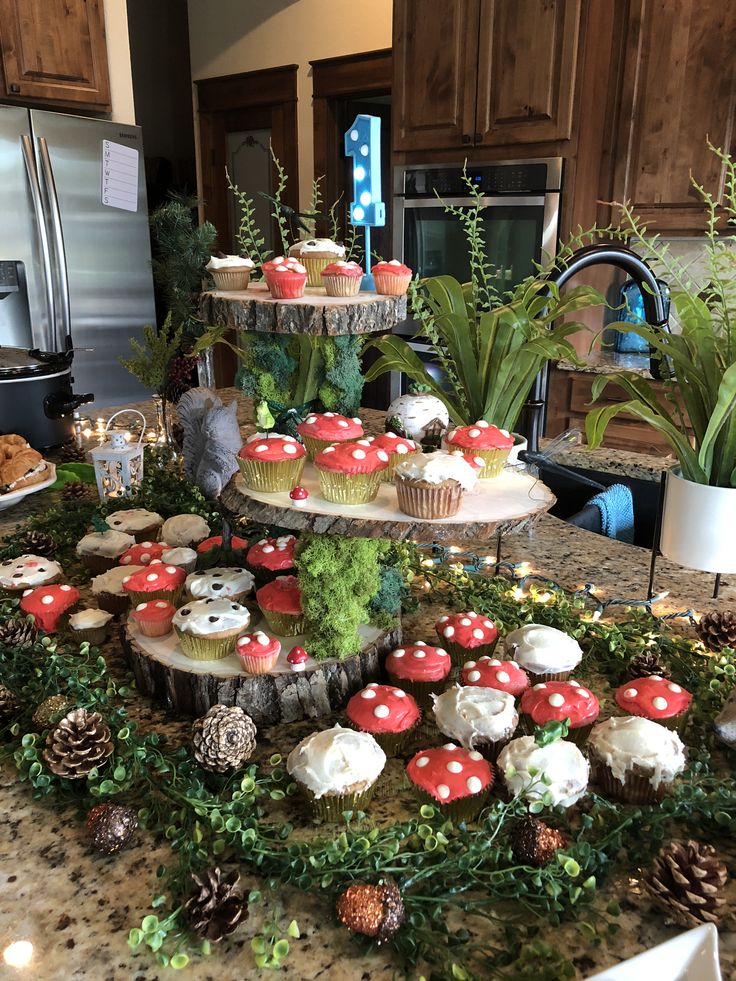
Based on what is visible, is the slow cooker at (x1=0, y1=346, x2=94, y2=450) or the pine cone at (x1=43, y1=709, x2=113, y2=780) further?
the slow cooker at (x1=0, y1=346, x2=94, y2=450)

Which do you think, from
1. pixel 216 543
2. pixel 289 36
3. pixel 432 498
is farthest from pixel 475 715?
pixel 289 36

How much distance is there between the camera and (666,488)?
100cm

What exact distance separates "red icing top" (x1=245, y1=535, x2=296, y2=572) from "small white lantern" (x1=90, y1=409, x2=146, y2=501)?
616 mm

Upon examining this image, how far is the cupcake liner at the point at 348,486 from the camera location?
2.98 ft

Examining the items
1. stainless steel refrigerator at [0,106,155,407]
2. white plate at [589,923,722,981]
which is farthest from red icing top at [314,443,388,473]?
stainless steel refrigerator at [0,106,155,407]

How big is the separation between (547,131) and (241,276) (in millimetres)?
2259

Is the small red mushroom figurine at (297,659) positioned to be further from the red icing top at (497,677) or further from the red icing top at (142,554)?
the red icing top at (142,554)

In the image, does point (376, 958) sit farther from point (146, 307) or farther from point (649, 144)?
point (146, 307)

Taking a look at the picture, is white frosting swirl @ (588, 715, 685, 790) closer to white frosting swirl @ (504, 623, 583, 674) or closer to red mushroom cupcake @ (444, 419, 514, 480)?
white frosting swirl @ (504, 623, 583, 674)

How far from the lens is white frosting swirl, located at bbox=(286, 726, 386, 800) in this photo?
761mm

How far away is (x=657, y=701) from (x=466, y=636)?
25 cm

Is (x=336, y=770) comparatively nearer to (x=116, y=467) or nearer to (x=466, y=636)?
(x=466, y=636)

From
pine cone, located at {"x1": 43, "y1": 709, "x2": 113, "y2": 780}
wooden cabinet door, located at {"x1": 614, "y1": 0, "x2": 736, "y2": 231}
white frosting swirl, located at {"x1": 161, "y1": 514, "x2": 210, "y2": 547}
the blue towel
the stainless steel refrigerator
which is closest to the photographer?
pine cone, located at {"x1": 43, "y1": 709, "x2": 113, "y2": 780}

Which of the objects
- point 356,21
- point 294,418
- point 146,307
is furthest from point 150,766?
point 356,21
